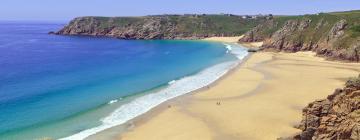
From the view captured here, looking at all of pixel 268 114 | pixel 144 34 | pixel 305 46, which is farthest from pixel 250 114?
pixel 144 34

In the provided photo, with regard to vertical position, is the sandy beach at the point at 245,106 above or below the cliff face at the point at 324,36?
below

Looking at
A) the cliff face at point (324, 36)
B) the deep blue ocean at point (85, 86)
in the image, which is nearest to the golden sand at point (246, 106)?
the deep blue ocean at point (85, 86)

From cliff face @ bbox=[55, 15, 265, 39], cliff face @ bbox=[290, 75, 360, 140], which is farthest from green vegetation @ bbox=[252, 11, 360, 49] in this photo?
cliff face @ bbox=[290, 75, 360, 140]

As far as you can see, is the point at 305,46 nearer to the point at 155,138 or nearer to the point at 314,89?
the point at 314,89

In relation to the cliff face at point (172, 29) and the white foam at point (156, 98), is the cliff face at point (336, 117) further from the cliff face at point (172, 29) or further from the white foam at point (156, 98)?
the cliff face at point (172, 29)

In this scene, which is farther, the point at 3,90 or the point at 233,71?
the point at 233,71

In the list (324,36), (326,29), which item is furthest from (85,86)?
(326,29)

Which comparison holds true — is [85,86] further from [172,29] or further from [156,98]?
[172,29]

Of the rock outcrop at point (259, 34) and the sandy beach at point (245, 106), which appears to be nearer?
the sandy beach at point (245, 106)
